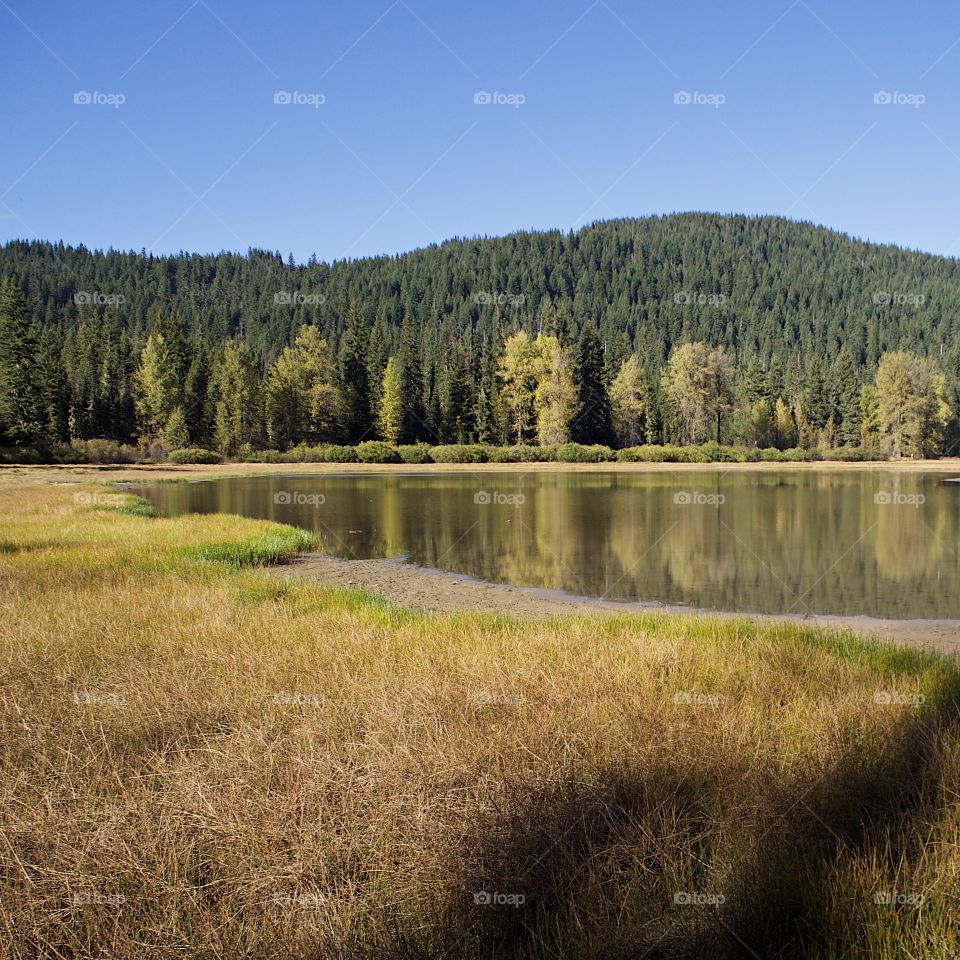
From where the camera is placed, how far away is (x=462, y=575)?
605 inches

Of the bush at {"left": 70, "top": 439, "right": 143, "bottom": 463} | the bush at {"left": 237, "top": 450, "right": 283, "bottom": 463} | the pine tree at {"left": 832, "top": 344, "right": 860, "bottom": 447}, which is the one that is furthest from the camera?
the pine tree at {"left": 832, "top": 344, "right": 860, "bottom": 447}

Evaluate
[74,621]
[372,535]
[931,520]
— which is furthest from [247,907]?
[931,520]
